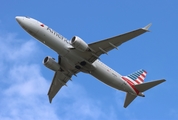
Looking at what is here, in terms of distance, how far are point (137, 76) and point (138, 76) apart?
1.04 feet

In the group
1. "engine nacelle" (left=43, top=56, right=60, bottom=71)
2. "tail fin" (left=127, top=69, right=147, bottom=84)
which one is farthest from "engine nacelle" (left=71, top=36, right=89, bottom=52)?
"tail fin" (left=127, top=69, right=147, bottom=84)

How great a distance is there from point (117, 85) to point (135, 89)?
3465 mm

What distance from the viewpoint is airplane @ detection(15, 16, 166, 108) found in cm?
5603

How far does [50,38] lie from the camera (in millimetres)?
56219

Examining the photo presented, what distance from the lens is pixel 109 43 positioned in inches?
2217

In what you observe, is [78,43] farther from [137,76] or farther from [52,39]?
[137,76]

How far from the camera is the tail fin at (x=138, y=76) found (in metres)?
65.1

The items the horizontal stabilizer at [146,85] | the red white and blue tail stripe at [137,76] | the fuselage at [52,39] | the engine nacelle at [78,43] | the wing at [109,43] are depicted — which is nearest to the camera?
the wing at [109,43]

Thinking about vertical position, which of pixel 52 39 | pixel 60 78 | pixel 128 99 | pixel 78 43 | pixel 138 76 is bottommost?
pixel 60 78

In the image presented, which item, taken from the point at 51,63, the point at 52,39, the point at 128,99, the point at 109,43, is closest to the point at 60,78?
the point at 51,63

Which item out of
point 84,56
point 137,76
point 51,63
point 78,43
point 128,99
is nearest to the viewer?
point 78,43

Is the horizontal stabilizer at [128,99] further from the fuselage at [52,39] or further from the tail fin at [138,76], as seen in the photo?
the fuselage at [52,39]

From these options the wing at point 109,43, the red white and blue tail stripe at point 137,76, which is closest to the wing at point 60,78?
the wing at point 109,43

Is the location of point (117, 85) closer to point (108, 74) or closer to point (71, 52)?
point (108, 74)
